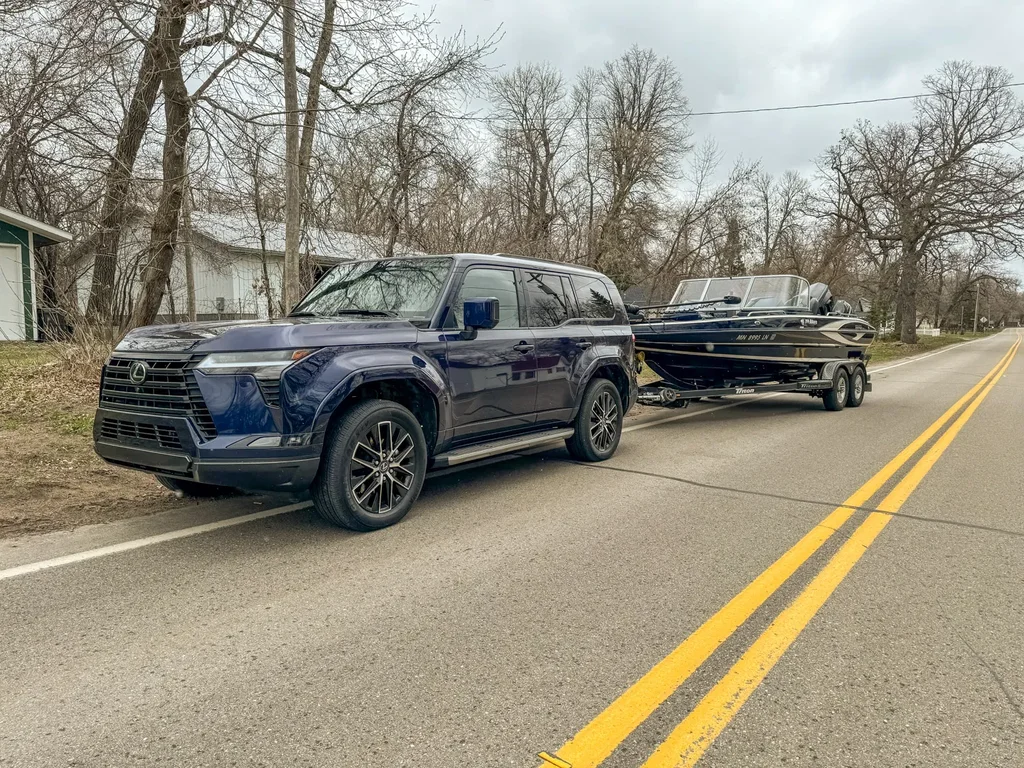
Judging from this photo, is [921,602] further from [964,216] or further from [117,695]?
[964,216]

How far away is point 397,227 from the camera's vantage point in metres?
15.8

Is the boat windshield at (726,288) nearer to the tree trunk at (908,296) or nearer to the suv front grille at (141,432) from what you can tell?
the suv front grille at (141,432)

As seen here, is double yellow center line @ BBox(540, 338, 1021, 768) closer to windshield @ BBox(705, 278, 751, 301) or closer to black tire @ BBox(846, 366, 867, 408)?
black tire @ BBox(846, 366, 867, 408)

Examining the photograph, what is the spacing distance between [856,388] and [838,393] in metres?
0.86

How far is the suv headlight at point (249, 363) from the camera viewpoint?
4.42 m

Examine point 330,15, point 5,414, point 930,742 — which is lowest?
point 930,742

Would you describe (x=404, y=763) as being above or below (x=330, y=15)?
below

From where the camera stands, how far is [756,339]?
10.3 m

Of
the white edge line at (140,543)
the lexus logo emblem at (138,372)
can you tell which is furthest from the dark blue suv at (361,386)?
the white edge line at (140,543)

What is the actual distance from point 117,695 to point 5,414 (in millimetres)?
6778

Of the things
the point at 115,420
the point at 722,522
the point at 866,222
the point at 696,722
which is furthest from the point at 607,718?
the point at 866,222

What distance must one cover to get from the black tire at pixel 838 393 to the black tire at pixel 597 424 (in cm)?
562

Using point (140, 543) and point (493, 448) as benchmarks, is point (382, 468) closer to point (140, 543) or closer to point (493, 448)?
point (493, 448)

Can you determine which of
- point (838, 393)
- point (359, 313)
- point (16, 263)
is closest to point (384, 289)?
point (359, 313)
